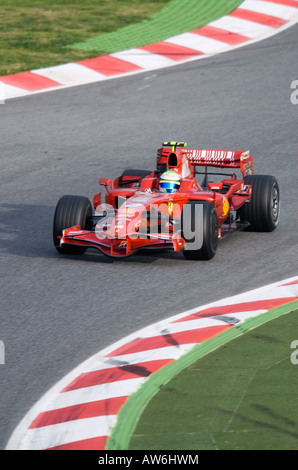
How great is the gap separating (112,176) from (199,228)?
4.31m

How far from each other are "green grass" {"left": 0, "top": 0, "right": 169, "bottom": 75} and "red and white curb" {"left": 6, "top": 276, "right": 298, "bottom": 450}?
10.7 metres

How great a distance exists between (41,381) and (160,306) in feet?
6.20

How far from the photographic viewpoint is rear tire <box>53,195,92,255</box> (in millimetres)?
10438

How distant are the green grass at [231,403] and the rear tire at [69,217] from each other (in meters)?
2.99

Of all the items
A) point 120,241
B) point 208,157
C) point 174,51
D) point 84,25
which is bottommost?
point 120,241

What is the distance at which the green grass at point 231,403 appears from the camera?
6.21 metres

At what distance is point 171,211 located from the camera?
10.6m

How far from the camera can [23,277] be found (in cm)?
987

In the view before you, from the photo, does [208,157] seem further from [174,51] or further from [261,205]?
[174,51]

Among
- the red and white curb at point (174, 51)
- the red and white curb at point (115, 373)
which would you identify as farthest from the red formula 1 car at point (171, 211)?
the red and white curb at point (174, 51)

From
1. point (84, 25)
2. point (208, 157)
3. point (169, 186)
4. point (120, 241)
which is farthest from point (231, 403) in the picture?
point (84, 25)

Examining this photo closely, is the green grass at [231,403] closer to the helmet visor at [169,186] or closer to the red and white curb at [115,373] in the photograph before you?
the red and white curb at [115,373]

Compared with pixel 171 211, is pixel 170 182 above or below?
above

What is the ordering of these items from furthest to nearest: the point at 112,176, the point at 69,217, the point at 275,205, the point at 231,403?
the point at 112,176 < the point at 275,205 < the point at 69,217 < the point at 231,403
